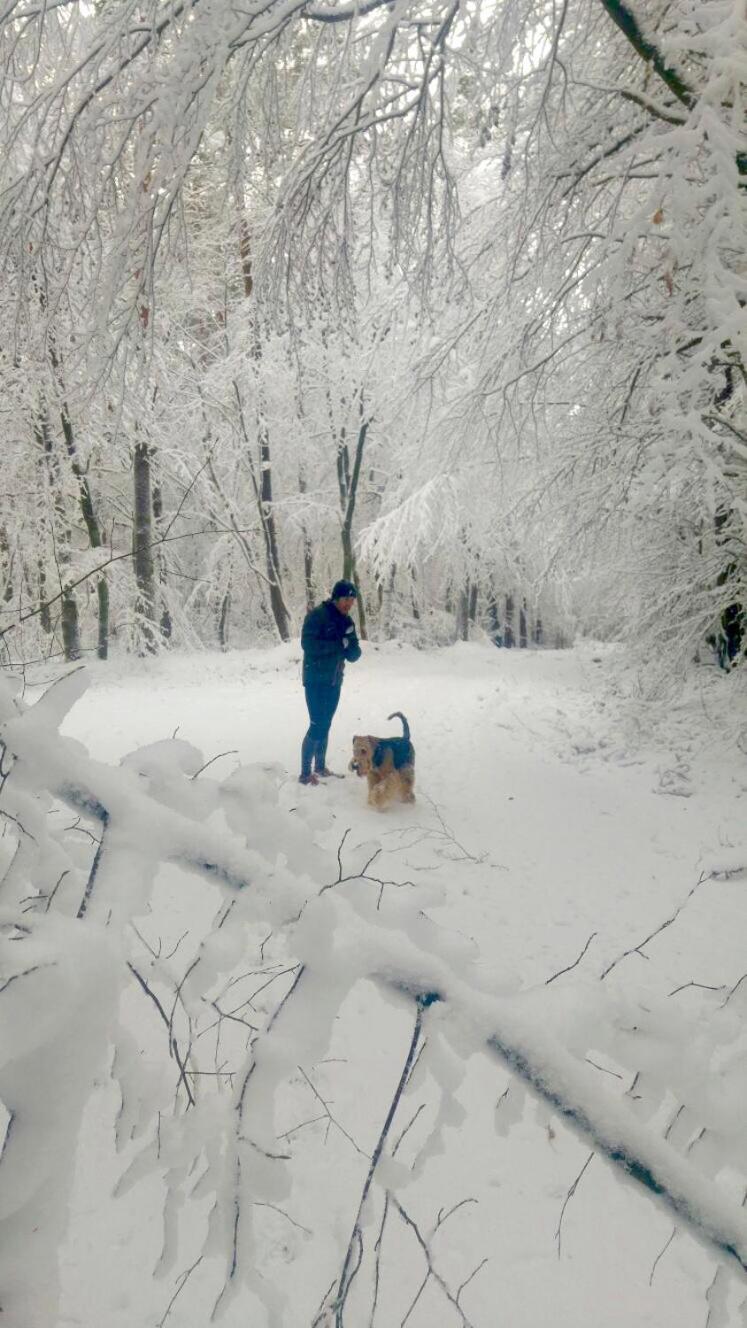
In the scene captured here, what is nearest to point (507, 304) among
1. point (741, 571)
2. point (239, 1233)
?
point (741, 571)

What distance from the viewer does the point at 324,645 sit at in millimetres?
6164

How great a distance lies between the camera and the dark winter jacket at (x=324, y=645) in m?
6.12

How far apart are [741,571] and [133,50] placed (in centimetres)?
578

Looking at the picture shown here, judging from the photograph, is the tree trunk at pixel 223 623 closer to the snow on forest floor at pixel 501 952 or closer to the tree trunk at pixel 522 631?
the snow on forest floor at pixel 501 952

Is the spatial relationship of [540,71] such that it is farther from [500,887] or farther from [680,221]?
[500,887]

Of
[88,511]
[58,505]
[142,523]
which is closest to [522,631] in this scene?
[142,523]

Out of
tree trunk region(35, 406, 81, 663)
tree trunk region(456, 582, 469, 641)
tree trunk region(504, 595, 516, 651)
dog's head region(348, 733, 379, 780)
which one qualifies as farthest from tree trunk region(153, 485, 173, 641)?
tree trunk region(504, 595, 516, 651)

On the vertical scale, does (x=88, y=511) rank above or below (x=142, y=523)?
above

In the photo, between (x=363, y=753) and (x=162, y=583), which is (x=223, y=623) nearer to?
(x=162, y=583)

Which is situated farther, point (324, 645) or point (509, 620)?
point (509, 620)

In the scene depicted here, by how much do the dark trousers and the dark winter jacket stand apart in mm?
62

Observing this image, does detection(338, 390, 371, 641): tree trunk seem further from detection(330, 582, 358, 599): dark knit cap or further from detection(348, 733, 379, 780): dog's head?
detection(348, 733, 379, 780): dog's head

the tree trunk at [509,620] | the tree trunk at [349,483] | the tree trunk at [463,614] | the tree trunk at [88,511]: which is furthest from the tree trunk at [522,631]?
the tree trunk at [88,511]

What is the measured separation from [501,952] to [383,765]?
7.06ft
